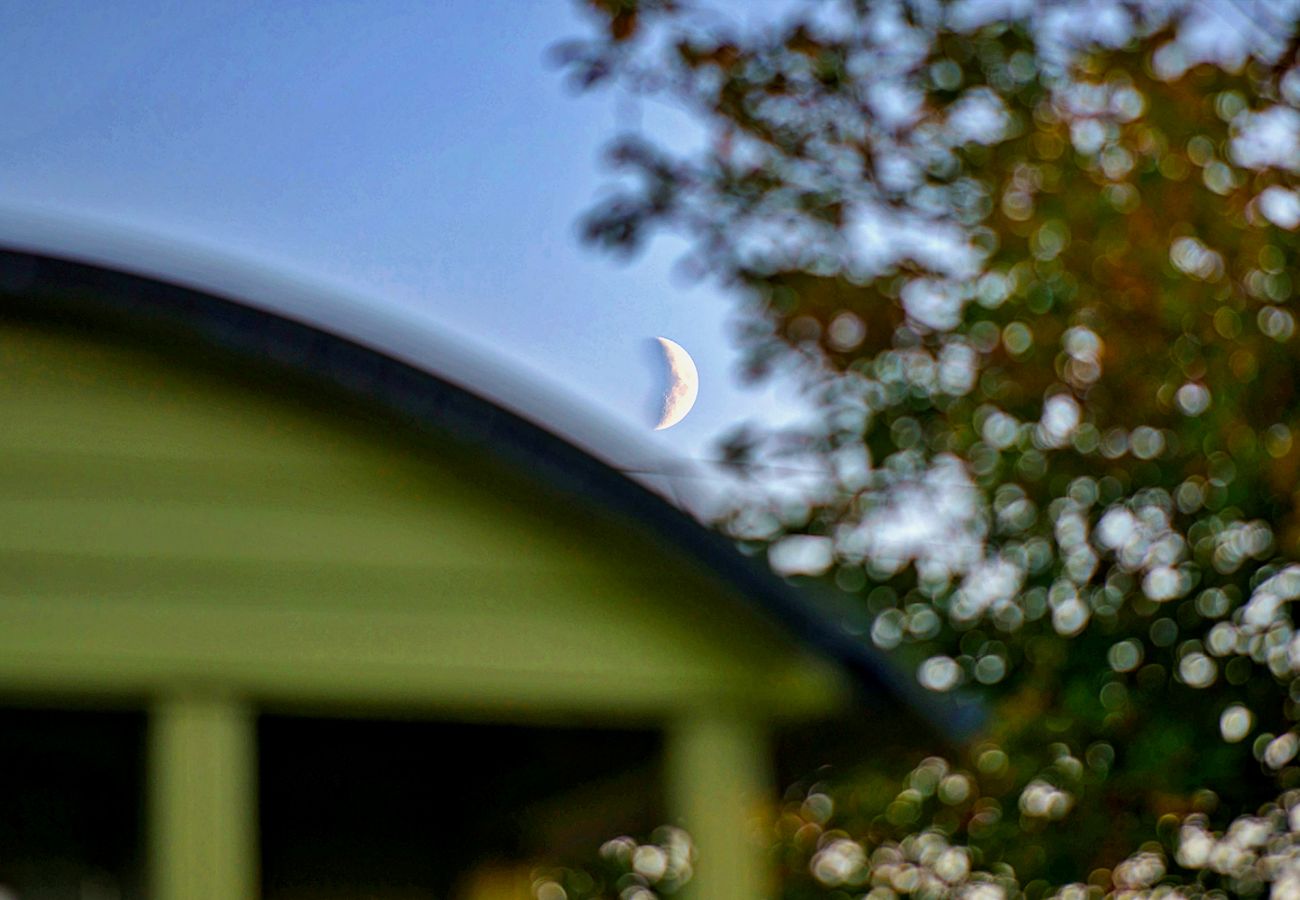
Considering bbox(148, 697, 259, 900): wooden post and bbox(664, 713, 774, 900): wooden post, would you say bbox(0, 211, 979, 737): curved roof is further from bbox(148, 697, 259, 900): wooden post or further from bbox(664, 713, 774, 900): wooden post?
bbox(148, 697, 259, 900): wooden post

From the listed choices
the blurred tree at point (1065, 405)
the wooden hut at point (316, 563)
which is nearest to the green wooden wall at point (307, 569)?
the wooden hut at point (316, 563)

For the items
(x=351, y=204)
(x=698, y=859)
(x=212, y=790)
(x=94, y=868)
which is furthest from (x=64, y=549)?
(x=351, y=204)

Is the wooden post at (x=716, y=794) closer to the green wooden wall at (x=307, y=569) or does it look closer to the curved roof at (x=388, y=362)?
the green wooden wall at (x=307, y=569)

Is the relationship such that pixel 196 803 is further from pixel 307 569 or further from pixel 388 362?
pixel 388 362

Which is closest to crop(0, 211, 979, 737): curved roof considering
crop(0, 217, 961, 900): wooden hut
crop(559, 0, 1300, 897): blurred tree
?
crop(0, 217, 961, 900): wooden hut

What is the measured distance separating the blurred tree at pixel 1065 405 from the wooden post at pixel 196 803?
551cm

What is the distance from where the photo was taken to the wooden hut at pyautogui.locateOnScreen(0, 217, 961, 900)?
3.46 metres

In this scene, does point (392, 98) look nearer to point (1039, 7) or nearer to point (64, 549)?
point (1039, 7)

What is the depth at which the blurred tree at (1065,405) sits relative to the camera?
8867 mm

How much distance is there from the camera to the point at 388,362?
11.8 feet

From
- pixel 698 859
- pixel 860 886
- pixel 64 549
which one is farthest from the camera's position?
pixel 860 886

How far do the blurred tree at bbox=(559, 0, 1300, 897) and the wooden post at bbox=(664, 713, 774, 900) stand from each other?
5.03m

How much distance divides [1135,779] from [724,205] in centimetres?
383

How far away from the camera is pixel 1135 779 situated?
8.78 metres
